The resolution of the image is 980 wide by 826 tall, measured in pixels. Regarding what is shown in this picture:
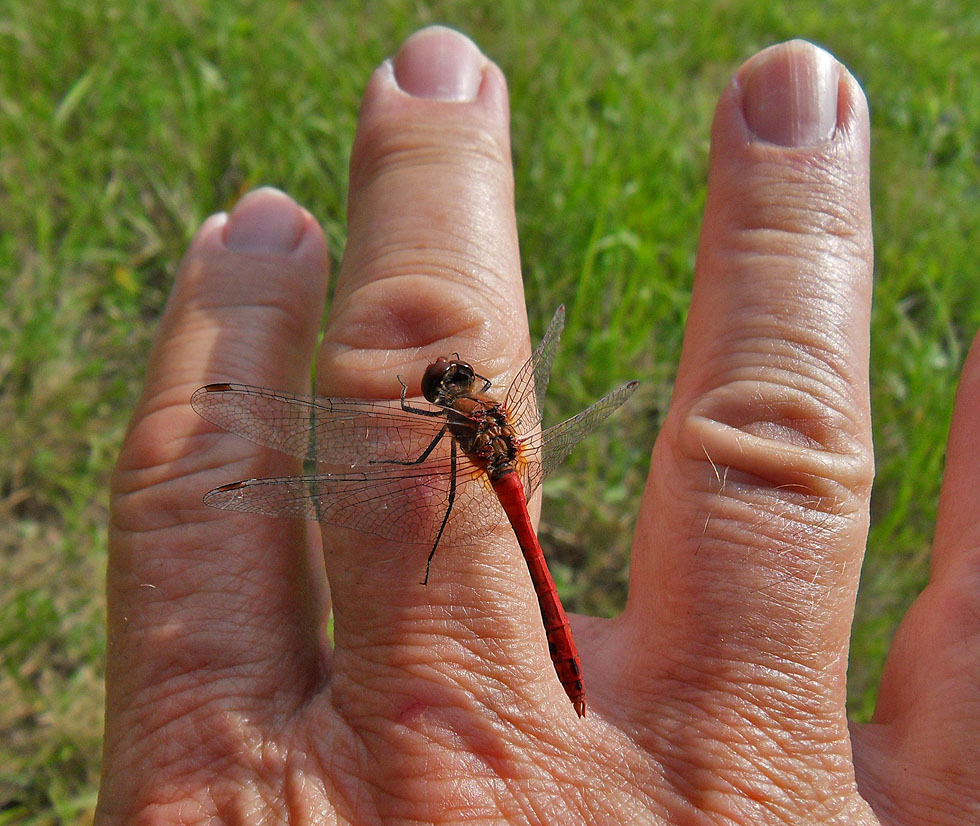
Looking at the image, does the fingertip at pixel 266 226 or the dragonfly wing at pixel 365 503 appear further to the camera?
the fingertip at pixel 266 226

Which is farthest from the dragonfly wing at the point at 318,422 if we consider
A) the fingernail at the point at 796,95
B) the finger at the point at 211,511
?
the fingernail at the point at 796,95

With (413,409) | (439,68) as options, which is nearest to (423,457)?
(413,409)

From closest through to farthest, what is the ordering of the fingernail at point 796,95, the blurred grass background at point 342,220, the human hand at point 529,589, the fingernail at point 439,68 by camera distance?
1. the human hand at point 529,589
2. the fingernail at point 796,95
3. the fingernail at point 439,68
4. the blurred grass background at point 342,220

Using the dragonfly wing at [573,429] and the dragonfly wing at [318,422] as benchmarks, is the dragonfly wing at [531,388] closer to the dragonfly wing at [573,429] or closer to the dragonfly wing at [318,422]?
the dragonfly wing at [573,429]

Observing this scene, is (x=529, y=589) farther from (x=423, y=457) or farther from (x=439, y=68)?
(x=439, y=68)

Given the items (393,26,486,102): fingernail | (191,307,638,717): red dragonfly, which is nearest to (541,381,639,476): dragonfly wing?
(191,307,638,717): red dragonfly

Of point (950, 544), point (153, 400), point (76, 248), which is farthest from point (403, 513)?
point (76, 248)
